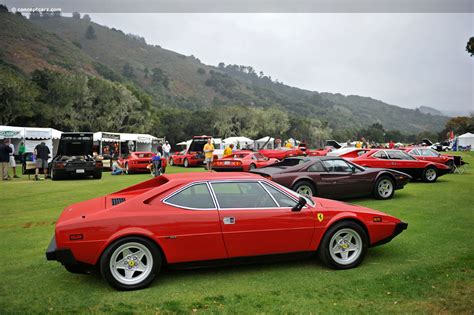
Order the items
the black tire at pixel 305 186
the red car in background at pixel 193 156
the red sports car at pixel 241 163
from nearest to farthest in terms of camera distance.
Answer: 1. the black tire at pixel 305 186
2. the red sports car at pixel 241 163
3. the red car in background at pixel 193 156

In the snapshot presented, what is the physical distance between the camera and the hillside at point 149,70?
8959cm

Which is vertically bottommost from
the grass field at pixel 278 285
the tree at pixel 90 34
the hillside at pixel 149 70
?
the grass field at pixel 278 285

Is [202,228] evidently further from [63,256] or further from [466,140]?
[466,140]

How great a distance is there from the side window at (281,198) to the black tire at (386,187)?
5.80 m

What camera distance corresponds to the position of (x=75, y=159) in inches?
630

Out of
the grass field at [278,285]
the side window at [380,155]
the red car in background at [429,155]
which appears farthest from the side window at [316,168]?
the red car in background at [429,155]

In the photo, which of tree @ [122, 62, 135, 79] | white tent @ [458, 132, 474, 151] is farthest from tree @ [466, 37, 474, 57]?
tree @ [122, 62, 135, 79]

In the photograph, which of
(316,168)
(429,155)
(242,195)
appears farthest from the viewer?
(429,155)

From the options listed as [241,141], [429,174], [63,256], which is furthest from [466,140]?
[63,256]

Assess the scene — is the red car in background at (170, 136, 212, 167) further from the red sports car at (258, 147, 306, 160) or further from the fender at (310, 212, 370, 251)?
the fender at (310, 212, 370, 251)

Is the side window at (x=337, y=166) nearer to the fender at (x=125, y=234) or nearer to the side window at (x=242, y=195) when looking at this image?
the side window at (x=242, y=195)

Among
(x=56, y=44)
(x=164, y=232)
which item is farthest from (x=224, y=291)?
(x=56, y=44)

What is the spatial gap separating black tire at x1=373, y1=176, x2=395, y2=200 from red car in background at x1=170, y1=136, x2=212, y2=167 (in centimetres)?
1562

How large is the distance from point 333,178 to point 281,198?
4.90m
